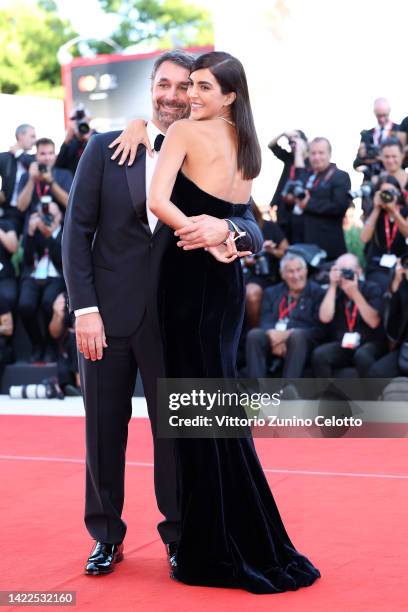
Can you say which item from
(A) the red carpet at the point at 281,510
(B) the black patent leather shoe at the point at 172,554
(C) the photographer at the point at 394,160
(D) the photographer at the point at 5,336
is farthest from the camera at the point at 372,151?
(B) the black patent leather shoe at the point at 172,554

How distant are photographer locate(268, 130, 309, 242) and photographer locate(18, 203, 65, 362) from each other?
1677 mm

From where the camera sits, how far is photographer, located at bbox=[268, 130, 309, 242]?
7.43 metres

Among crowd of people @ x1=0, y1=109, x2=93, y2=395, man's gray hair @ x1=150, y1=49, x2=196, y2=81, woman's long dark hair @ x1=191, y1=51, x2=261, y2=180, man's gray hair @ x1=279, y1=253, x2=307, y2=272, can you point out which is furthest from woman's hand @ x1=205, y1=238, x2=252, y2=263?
crowd of people @ x1=0, y1=109, x2=93, y2=395

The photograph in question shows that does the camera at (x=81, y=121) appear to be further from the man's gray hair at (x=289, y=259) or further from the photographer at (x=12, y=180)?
the man's gray hair at (x=289, y=259)

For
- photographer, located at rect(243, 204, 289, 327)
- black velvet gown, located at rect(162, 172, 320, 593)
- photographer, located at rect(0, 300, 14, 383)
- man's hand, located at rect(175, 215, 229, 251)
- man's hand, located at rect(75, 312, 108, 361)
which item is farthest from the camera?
photographer, located at rect(0, 300, 14, 383)

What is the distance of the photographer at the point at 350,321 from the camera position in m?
6.62

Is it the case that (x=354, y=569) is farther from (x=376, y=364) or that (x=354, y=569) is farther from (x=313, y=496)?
(x=376, y=364)

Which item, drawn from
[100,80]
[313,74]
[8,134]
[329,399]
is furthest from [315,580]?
[100,80]

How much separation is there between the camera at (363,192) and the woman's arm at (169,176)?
13.8 ft

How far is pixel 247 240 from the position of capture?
2.96 m

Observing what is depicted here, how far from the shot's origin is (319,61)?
7.75 meters

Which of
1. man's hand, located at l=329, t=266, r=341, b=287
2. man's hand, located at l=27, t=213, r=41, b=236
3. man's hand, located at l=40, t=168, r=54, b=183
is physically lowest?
man's hand, located at l=329, t=266, r=341, b=287

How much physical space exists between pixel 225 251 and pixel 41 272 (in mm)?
5275

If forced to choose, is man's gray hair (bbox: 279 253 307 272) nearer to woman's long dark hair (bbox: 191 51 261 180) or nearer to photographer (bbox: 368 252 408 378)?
photographer (bbox: 368 252 408 378)
